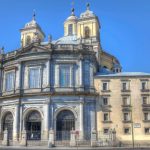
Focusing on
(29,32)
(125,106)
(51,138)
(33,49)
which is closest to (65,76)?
(33,49)

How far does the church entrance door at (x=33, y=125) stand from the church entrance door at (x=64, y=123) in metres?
3.24

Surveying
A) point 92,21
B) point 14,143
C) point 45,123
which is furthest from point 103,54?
point 14,143

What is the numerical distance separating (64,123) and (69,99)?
3.97 metres

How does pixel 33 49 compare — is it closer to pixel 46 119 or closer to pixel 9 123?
pixel 46 119

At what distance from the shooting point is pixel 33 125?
2045 inches

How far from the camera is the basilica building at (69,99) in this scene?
164 ft

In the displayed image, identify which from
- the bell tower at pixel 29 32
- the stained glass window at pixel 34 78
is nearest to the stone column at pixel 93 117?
the stained glass window at pixel 34 78

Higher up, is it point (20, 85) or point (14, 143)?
point (20, 85)

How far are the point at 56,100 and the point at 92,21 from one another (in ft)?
79.9

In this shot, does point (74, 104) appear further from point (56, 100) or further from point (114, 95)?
point (114, 95)

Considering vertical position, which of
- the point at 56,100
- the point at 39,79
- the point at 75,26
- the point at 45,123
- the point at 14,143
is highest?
the point at 75,26

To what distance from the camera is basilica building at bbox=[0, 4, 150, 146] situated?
4991 centimetres

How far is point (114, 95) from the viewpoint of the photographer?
51781 millimetres

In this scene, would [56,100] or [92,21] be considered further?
[92,21]
